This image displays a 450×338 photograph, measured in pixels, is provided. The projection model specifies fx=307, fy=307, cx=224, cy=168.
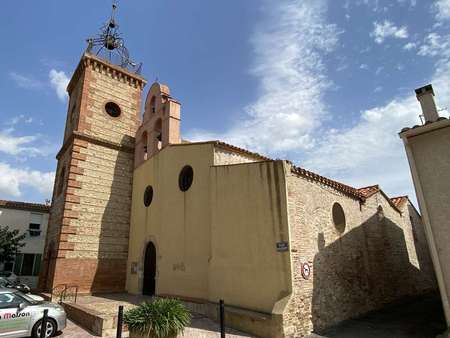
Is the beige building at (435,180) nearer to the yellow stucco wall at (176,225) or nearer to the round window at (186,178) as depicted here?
the yellow stucco wall at (176,225)

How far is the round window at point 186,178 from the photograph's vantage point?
1164 cm

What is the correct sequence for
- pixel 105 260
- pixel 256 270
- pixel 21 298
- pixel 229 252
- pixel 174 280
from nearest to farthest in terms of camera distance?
pixel 21 298
pixel 256 270
pixel 229 252
pixel 174 280
pixel 105 260

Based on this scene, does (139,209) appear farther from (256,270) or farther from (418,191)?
(418,191)

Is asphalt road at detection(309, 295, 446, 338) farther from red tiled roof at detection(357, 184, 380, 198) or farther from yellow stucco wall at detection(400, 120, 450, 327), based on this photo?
red tiled roof at detection(357, 184, 380, 198)

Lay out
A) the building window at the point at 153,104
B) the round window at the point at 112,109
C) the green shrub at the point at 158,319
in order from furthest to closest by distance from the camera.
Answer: the round window at the point at 112,109 → the building window at the point at 153,104 → the green shrub at the point at 158,319

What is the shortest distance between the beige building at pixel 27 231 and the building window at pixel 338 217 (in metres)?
20.0

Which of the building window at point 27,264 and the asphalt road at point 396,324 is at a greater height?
the building window at point 27,264

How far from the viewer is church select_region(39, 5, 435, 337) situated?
8453 mm

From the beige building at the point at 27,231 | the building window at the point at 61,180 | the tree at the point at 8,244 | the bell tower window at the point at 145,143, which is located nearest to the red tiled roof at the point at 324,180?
the bell tower window at the point at 145,143

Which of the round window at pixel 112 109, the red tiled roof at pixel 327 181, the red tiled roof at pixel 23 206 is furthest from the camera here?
the red tiled roof at pixel 23 206

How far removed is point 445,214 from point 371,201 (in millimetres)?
6386

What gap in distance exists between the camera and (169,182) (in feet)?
41.7

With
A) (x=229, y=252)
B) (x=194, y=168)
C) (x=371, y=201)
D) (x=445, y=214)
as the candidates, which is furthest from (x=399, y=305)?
(x=194, y=168)

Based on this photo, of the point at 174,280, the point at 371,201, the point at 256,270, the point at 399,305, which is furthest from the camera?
the point at 371,201
